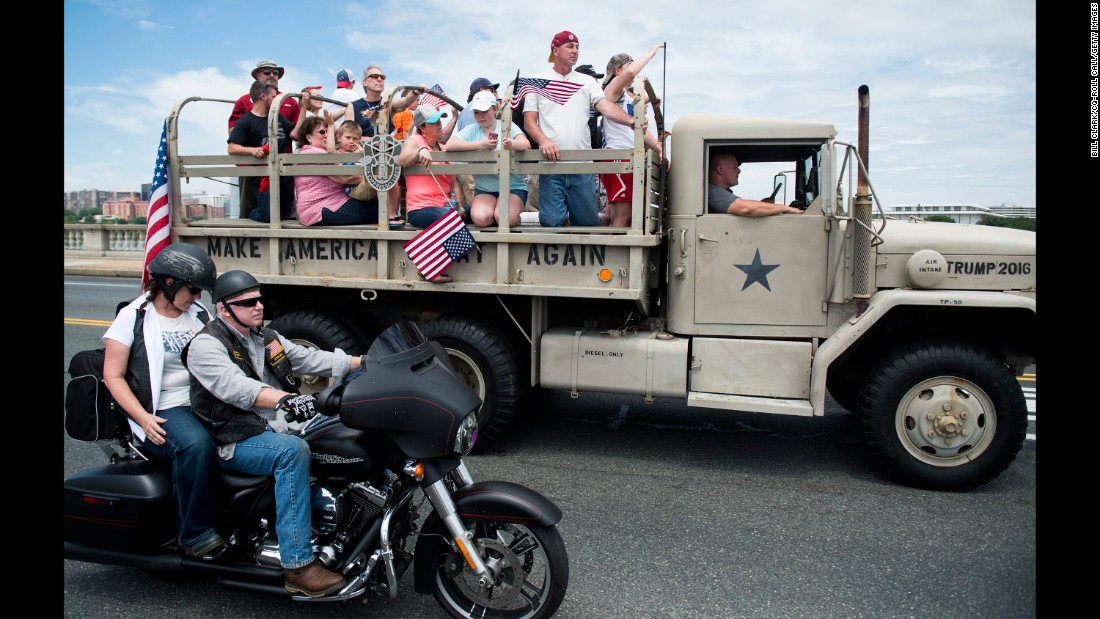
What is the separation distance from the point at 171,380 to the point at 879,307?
4279mm

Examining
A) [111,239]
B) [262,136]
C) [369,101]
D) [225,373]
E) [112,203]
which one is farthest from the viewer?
[112,203]

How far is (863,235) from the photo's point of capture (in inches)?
209

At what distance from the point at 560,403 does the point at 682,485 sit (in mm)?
2319

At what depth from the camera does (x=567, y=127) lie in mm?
5965

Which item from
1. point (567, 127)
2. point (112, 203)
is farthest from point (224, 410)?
point (112, 203)

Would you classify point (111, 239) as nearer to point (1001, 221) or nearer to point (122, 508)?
point (122, 508)

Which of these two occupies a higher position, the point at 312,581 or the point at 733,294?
the point at 733,294

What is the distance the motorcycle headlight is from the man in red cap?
2.87 meters

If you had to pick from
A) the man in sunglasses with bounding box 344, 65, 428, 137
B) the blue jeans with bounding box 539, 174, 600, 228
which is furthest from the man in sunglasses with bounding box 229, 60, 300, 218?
the blue jeans with bounding box 539, 174, 600, 228

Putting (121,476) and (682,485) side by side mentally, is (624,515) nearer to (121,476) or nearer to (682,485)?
(682,485)

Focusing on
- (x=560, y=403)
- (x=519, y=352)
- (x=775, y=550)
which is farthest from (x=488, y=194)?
(x=775, y=550)

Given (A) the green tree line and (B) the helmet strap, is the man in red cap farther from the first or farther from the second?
(B) the helmet strap

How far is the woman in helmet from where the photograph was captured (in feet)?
11.3

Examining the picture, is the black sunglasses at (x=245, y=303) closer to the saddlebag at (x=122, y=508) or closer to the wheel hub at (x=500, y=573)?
the saddlebag at (x=122, y=508)
